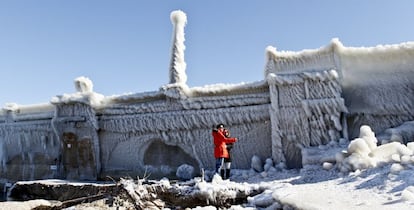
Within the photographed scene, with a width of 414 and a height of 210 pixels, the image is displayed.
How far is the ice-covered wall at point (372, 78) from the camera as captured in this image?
7.34 metres

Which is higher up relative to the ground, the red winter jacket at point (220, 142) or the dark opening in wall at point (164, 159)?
the red winter jacket at point (220, 142)

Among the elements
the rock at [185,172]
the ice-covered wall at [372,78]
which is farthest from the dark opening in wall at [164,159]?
the ice-covered wall at [372,78]

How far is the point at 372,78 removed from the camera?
7.67m

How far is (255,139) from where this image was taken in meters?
8.42

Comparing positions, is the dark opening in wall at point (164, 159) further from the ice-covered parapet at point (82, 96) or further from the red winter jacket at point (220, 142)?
the red winter jacket at point (220, 142)

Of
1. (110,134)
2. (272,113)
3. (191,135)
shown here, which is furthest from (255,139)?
(110,134)

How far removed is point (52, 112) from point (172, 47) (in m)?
4.84

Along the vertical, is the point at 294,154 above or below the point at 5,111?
below

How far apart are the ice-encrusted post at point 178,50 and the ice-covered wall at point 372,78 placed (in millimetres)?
3147

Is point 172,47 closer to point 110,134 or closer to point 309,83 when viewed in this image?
point 110,134

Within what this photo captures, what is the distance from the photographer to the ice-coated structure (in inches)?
296

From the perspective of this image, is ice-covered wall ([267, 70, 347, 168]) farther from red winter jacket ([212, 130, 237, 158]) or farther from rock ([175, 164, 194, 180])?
rock ([175, 164, 194, 180])

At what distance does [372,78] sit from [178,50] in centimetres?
508

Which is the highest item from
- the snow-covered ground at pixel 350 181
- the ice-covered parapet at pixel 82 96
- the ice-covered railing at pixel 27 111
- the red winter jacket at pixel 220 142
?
the ice-covered parapet at pixel 82 96
